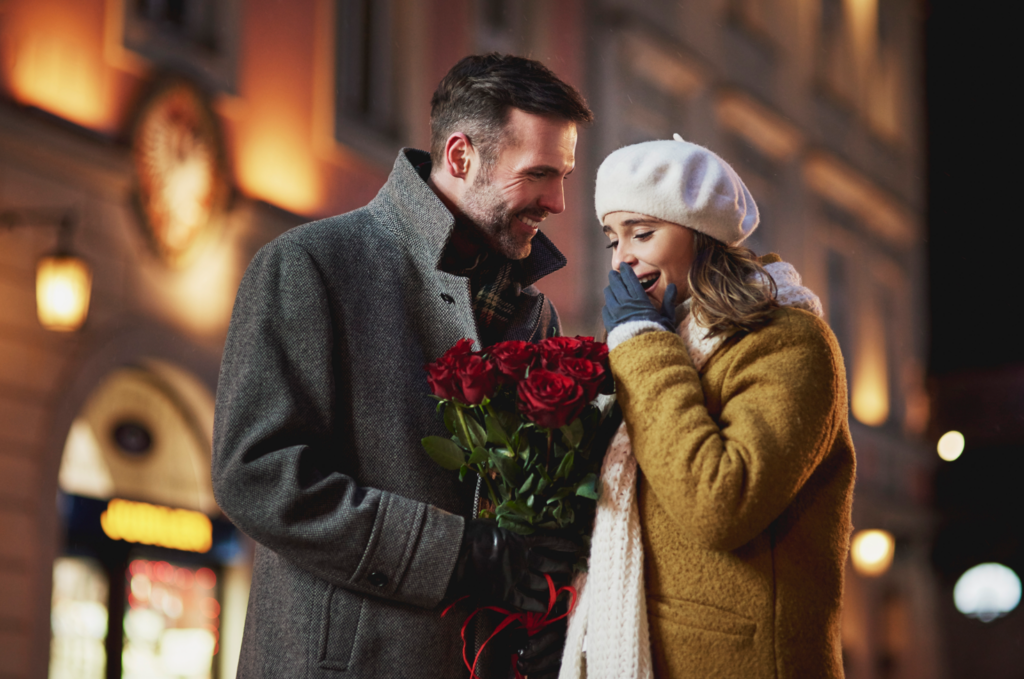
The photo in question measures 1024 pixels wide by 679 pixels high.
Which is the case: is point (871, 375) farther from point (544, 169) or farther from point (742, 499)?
point (742, 499)

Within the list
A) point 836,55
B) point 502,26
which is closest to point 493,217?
point 502,26

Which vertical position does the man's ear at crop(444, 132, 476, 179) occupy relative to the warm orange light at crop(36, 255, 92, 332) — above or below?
Result: below

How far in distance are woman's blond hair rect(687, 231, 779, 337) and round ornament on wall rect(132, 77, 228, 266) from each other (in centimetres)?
659

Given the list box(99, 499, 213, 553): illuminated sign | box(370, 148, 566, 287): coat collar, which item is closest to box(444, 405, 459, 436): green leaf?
box(370, 148, 566, 287): coat collar

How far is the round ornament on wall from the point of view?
27.6ft

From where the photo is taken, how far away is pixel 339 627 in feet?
7.67

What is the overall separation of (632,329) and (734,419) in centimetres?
27

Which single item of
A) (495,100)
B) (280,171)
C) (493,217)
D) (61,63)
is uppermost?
(280,171)

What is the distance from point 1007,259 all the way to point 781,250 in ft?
10.1

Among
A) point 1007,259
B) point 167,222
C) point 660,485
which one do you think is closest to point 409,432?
point 660,485

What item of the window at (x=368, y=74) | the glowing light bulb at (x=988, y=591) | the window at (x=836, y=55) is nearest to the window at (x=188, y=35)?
the window at (x=368, y=74)

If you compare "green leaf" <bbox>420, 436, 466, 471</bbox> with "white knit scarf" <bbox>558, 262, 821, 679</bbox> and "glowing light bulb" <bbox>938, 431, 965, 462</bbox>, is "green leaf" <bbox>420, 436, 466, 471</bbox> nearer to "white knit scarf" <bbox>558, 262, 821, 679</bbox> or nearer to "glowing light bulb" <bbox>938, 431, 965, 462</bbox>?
"white knit scarf" <bbox>558, 262, 821, 679</bbox>

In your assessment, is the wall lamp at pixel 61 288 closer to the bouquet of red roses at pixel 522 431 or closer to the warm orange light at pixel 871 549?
the bouquet of red roses at pixel 522 431

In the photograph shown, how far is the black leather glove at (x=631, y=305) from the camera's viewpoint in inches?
92.4
